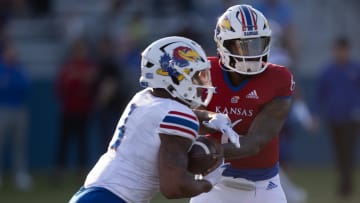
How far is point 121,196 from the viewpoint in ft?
17.2

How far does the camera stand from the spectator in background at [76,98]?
533 inches

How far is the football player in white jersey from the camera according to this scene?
5.19 metres

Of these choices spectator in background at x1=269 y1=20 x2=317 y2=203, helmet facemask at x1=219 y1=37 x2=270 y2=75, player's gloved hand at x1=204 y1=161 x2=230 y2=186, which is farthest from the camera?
spectator in background at x1=269 y1=20 x2=317 y2=203

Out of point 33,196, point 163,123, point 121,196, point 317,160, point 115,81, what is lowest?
point 317,160

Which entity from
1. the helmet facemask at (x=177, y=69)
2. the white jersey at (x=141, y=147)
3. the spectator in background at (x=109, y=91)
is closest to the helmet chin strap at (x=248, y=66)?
the helmet facemask at (x=177, y=69)

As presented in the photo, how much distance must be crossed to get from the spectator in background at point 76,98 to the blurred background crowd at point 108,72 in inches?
0.5

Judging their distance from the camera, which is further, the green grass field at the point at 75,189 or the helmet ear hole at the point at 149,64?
the green grass field at the point at 75,189

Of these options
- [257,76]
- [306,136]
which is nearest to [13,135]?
[306,136]

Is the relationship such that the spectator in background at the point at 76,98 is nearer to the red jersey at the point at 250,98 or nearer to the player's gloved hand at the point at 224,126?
the red jersey at the point at 250,98

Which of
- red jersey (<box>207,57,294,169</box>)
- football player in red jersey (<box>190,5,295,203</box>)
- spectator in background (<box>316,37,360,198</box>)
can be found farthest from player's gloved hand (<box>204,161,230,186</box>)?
spectator in background (<box>316,37,360,198</box>)

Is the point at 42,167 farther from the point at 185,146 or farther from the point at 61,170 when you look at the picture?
the point at 185,146

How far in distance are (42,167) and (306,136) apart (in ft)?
13.2

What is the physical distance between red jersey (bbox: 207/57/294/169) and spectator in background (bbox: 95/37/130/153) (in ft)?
24.2

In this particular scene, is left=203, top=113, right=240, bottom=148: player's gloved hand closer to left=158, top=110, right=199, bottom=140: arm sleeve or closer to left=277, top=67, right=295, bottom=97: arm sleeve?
left=158, top=110, right=199, bottom=140: arm sleeve
